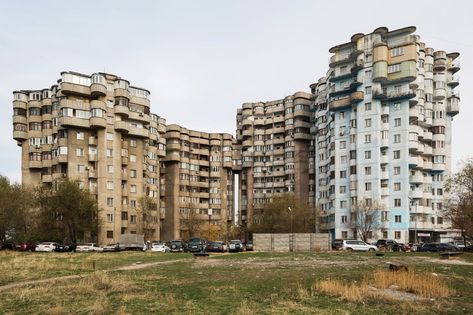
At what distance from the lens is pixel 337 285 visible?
1775cm

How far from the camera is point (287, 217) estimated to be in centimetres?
9412

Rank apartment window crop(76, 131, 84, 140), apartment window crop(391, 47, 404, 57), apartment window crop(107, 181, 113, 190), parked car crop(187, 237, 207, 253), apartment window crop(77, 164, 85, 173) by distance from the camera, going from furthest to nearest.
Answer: apartment window crop(107, 181, 113, 190)
apartment window crop(76, 131, 84, 140)
apartment window crop(77, 164, 85, 173)
apartment window crop(391, 47, 404, 57)
parked car crop(187, 237, 207, 253)

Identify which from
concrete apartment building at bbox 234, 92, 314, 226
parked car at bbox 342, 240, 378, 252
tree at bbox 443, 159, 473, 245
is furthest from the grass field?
concrete apartment building at bbox 234, 92, 314, 226

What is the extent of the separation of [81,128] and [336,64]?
59159mm

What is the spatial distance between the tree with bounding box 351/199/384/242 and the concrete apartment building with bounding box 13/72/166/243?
148 feet

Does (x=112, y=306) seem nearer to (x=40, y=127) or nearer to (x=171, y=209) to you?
(x=40, y=127)

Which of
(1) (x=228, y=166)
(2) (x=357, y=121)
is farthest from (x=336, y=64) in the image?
(1) (x=228, y=166)

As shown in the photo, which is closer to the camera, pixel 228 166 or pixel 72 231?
pixel 72 231

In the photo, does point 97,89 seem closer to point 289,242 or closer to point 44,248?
point 44,248

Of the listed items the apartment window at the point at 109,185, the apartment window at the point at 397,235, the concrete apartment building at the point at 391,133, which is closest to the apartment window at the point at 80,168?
the apartment window at the point at 109,185

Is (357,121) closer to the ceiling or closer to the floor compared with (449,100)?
closer to the floor

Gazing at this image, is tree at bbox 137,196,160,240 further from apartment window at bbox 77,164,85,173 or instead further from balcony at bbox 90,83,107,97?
balcony at bbox 90,83,107,97

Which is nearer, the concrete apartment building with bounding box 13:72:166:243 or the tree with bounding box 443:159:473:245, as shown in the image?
the tree with bounding box 443:159:473:245

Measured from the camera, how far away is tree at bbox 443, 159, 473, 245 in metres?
→ 55.6
